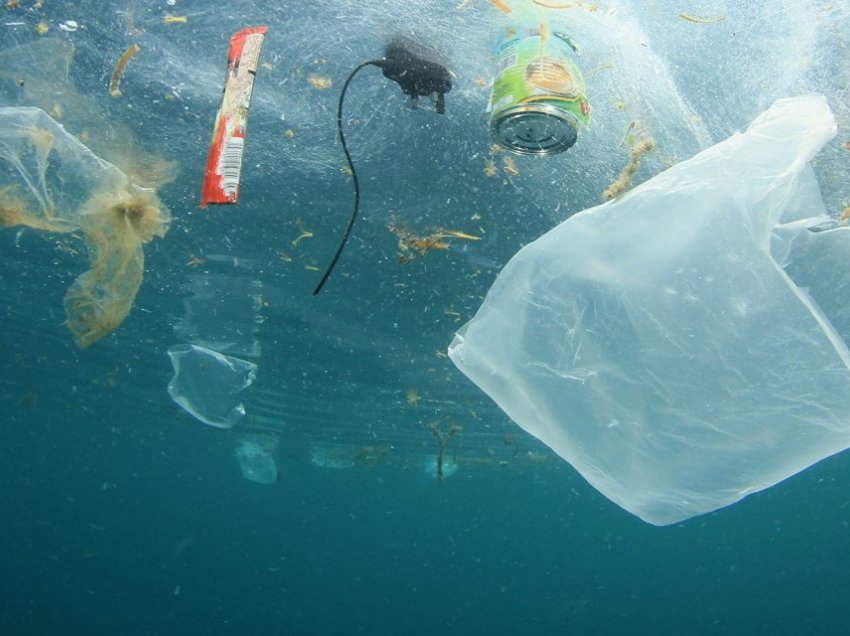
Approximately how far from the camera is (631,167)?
3906 mm

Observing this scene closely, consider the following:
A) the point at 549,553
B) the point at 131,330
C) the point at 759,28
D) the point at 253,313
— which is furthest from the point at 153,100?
the point at 549,553

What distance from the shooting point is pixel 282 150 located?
18.1 ft

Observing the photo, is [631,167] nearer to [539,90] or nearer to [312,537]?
[539,90]

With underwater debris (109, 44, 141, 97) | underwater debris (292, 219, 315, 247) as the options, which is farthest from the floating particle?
underwater debris (109, 44, 141, 97)

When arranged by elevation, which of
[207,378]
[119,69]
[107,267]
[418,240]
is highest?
[119,69]

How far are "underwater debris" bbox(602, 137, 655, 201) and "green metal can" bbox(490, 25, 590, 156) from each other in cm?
94

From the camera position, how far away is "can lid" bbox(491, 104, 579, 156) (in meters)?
2.92

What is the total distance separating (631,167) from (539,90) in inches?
52.6

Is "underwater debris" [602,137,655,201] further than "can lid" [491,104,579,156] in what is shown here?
Yes

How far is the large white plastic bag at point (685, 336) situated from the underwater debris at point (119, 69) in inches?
130

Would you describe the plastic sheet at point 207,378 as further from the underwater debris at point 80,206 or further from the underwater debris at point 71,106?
the underwater debris at point 80,206

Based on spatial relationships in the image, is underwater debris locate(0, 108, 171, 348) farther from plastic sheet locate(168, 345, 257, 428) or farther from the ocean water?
plastic sheet locate(168, 345, 257, 428)

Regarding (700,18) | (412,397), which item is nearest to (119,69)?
(700,18)

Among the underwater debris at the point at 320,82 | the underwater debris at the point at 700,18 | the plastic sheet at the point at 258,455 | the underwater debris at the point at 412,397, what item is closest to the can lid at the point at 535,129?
the underwater debris at the point at 700,18
